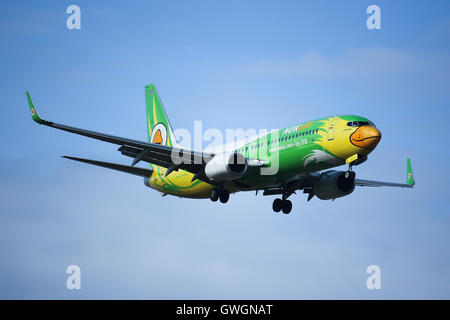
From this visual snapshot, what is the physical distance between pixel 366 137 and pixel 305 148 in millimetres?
4044

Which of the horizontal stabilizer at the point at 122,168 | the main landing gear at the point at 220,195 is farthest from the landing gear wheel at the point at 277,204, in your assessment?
the horizontal stabilizer at the point at 122,168

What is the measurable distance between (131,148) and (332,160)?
1354cm

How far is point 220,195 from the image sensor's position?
52.6 m

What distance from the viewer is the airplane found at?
46.3 m

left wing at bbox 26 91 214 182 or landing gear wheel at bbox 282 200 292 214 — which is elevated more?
left wing at bbox 26 91 214 182

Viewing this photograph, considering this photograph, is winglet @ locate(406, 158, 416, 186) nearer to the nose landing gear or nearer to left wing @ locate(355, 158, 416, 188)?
left wing @ locate(355, 158, 416, 188)

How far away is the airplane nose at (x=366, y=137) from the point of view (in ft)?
150

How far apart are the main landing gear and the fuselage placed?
24.9 inches

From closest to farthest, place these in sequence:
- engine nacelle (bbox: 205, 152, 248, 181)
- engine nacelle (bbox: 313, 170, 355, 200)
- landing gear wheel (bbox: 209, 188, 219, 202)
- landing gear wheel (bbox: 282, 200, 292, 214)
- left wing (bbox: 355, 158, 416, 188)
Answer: engine nacelle (bbox: 205, 152, 248, 181) → landing gear wheel (bbox: 209, 188, 219, 202) → engine nacelle (bbox: 313, 170, 355, 200) → landing gear wheel (bbox: 282, 200, 292, 214) → left wing (bbox: 355, 158, 416, 188)

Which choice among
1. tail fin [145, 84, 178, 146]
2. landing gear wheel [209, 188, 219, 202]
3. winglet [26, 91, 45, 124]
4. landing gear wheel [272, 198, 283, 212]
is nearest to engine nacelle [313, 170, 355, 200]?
landing gear wheel [272, 198, 283, 212]

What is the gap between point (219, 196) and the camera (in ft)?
173

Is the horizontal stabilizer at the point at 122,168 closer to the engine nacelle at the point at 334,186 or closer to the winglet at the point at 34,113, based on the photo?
the winglet at the point at 34,113

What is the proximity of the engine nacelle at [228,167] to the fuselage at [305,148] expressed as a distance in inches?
55.8
